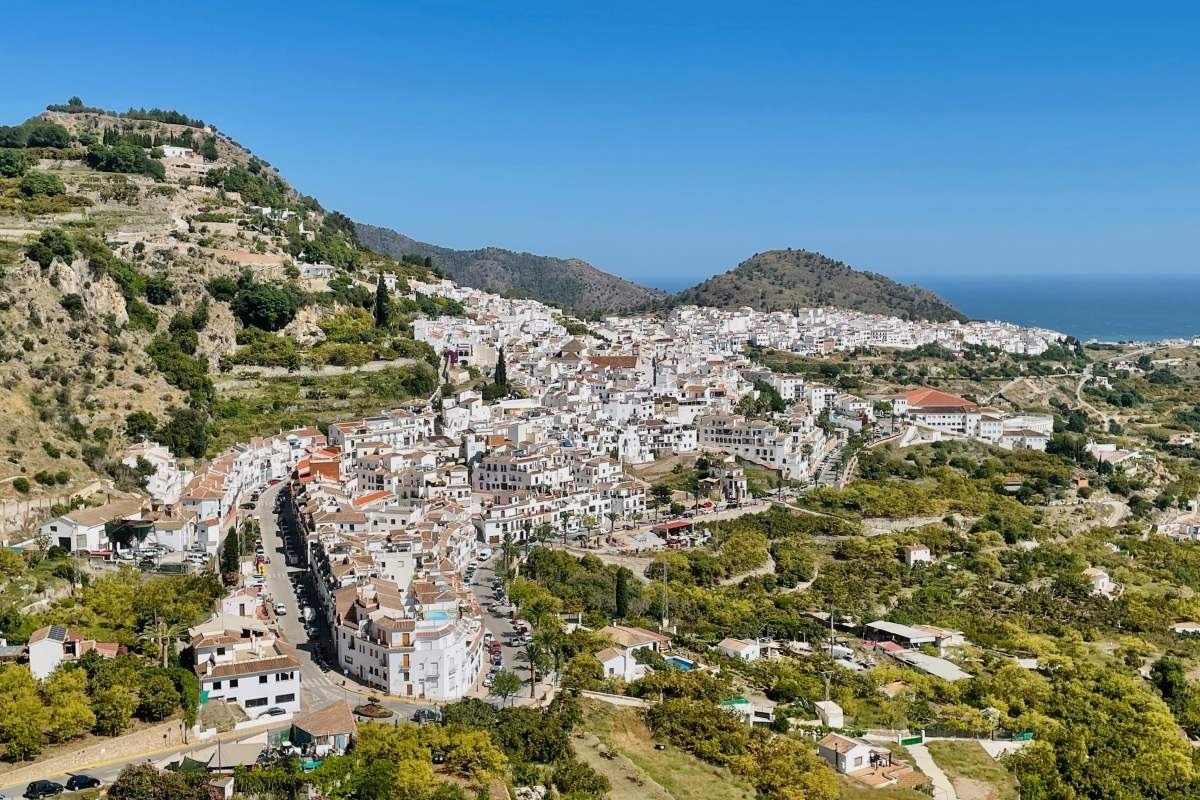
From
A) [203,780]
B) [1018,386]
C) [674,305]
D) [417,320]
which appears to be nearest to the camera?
[203,780]

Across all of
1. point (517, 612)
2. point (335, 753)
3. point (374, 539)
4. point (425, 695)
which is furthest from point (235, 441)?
point (335, 753)

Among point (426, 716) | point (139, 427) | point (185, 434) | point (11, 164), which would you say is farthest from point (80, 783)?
point (11, 164)

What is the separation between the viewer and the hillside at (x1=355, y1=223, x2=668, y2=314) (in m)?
152

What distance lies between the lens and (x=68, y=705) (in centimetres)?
2052

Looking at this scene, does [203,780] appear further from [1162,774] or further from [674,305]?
[674,305]

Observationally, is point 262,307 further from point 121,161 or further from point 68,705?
point 68,705

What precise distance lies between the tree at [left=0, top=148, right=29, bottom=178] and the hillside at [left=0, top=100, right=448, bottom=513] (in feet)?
0.34

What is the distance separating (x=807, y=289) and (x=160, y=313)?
291 feet

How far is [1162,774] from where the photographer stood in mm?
23141

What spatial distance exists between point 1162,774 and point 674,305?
324 feet

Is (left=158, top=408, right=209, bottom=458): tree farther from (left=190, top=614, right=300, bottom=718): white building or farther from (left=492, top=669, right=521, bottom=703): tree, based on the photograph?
(left=492, top=669, right=521, bottom=703): tree

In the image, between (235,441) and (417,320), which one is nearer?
(235,441)

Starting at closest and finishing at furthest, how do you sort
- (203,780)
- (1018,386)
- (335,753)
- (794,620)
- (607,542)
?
(203,780)
(335,753)
(794,620)
(607,542)
(1018,386)

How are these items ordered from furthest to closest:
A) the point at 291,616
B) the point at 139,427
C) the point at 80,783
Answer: the point at 139,427 < the point at 291,616 < the point at 80,783
